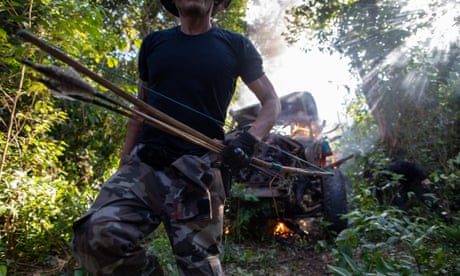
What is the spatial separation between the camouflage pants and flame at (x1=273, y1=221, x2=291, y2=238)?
3.57 m

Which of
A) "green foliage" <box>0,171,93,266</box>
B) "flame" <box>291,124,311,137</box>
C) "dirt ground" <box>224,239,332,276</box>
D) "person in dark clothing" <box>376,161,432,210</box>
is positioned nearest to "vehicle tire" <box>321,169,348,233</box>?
"dirt ground" <box>224,239,332,276</box>

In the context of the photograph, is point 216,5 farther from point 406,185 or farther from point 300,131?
point 406,185

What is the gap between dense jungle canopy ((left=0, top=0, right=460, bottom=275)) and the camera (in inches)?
118

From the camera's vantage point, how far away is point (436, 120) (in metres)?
8.34

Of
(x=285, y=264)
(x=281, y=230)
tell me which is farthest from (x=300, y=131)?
(x=285, y=264)

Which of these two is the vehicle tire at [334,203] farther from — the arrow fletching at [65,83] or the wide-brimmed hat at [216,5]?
the arrow fletching at [65,83]

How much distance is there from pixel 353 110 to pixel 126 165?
55.8ft

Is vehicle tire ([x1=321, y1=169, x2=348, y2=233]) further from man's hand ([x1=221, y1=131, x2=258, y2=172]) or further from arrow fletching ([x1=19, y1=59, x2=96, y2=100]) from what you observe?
arrow fletching ([x1=19, y1=59, x2=96, y2=100])

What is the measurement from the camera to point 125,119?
20.9ft

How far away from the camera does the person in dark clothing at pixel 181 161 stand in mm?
1713

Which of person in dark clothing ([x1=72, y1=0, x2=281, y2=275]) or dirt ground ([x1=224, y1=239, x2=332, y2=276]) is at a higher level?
person in dark clothing ([x1=72, y1=0, x2=281, y2=275])

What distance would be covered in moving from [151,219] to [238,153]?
61 cm

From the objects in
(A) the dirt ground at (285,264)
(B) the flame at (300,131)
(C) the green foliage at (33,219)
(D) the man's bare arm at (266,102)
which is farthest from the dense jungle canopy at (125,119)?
(B) the flame at (300,131)

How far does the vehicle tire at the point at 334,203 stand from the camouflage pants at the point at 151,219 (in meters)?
3.49
